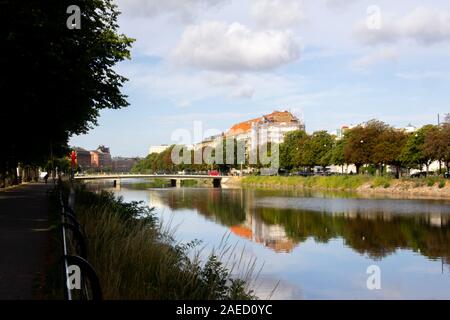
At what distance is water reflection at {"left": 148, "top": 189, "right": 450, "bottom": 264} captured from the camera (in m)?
24.7

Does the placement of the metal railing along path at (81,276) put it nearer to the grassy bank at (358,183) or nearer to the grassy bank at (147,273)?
the grassy bank at (147,273)

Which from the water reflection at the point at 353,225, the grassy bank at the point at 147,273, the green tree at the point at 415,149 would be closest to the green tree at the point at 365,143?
the green tree at the point at 415,149

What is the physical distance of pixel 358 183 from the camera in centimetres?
7119

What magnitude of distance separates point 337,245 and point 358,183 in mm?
47934

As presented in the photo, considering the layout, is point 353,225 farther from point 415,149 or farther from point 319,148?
point 319,148

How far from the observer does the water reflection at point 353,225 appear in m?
24.7

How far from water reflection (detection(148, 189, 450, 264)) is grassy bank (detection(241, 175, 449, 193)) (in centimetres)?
1456

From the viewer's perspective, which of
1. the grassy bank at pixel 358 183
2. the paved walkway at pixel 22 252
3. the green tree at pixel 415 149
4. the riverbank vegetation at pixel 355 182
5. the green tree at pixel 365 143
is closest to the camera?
the paved walkway at pixel 22 252

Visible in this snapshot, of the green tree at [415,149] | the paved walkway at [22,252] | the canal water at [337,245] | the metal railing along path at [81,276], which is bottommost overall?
the canal water at [337,245]

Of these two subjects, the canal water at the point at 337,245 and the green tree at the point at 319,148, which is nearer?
the canal water at the point at 337,245

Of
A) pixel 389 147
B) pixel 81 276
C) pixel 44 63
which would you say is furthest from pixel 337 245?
pixel 389 147

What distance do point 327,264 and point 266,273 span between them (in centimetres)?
314

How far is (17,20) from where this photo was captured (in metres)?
16.6

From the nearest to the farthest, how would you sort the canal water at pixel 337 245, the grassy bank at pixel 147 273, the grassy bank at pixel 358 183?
1. the grassy bank at pixel 147 273
2. the canal water at pixel 337 245
3. the grassy bank at pixel 358 183
